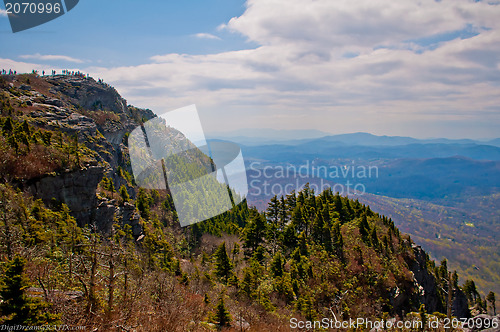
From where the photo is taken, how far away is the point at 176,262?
3009 cm

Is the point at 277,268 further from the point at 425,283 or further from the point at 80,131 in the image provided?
the point at 80,131

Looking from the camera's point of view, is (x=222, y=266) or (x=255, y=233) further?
(x=255, y=233)

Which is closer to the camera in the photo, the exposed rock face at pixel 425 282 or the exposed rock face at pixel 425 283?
the exposed rock face at pixel 425 283

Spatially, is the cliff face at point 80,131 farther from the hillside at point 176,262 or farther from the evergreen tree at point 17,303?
the evergreen tree at point 17,303

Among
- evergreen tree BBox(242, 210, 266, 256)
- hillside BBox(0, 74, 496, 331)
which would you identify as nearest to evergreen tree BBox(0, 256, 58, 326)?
hillside BBox(0, 74, 496, 331)

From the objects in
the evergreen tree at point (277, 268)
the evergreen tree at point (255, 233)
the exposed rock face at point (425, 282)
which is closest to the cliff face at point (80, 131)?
the evergreen tree at point (255, 233)

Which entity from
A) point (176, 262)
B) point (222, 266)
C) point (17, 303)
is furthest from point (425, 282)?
point (17, 303)

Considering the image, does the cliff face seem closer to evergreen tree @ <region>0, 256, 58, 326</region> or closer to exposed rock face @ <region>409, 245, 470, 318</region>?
evergreen tree @ <region>0, 256, 58, 326</region>

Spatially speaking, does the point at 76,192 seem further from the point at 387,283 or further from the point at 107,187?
the point at 387,283

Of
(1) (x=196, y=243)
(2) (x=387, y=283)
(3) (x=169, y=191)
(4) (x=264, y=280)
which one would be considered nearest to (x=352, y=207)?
(2) (x=387, y=283)

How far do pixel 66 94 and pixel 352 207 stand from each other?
9962 centimetres

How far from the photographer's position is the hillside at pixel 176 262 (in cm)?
877

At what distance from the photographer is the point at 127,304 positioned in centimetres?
870

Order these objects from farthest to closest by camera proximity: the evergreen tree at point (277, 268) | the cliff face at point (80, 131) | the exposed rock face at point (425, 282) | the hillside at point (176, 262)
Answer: the exposed rock face at point (425, 282), the cliff face at point (80, 131), the evergreen tree at point (277, 268), the hillside at point (176, 262)
